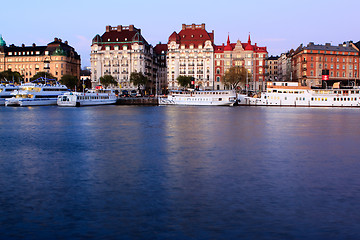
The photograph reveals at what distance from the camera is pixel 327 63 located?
143375 millimetres

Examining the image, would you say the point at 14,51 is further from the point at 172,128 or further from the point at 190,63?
the point at 172,128

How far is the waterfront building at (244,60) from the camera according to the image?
155m

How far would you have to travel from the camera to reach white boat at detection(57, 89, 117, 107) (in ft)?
342

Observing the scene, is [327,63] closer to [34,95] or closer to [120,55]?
[120,55]

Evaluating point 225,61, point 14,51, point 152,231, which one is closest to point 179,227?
point 152,231

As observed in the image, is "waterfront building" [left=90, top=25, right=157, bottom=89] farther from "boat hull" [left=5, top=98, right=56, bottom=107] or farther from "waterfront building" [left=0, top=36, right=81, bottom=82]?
"boat hull" [left=5, top=98, right=56, bottom=107]

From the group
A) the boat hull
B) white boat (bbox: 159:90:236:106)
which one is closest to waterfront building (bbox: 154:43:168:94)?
white boat (bbox: 159:90:236:106)

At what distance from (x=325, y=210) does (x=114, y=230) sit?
26.7 feet

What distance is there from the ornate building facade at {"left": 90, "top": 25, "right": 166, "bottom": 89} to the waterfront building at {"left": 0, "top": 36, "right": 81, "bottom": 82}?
84.5 ft

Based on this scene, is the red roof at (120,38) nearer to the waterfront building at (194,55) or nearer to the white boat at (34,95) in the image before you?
the waterfront building at (194,55)

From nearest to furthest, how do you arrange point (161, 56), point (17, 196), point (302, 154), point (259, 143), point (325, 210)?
1. point (325, 210)
2. point (17, 196)
3. point (302, 154)
4. point (259, 143)
5. point (161, 56)

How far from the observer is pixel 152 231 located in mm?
13781

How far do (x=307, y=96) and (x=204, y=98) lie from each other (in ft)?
86.0

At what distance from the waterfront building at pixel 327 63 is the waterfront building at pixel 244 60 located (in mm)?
15033
